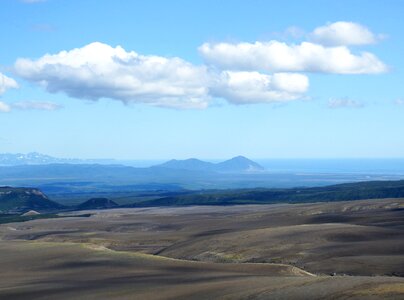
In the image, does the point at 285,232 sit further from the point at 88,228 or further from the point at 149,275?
the point at 88,228

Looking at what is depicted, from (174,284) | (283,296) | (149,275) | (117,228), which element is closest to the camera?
(283,296)

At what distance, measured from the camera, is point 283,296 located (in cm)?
3136

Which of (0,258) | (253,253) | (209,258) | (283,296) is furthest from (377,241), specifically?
(0,258)

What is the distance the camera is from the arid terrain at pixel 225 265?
113 feet

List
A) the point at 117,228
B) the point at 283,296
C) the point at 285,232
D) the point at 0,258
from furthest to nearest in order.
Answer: the point at 117,228 < the point at 285,232 < the point at 0,258 < the point at 283,296

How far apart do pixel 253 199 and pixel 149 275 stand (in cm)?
15239

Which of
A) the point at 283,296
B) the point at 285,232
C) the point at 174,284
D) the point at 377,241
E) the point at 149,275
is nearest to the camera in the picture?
the point at 283,296

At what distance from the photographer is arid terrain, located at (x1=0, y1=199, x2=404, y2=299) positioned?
113ft

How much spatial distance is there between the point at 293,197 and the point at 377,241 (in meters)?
133

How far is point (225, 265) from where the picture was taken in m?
50.5

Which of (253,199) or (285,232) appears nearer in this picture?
(285,232)

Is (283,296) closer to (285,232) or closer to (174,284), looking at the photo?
(174,284)

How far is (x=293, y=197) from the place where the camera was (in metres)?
191

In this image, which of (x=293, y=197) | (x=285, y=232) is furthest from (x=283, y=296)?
(x=293, y=197)
